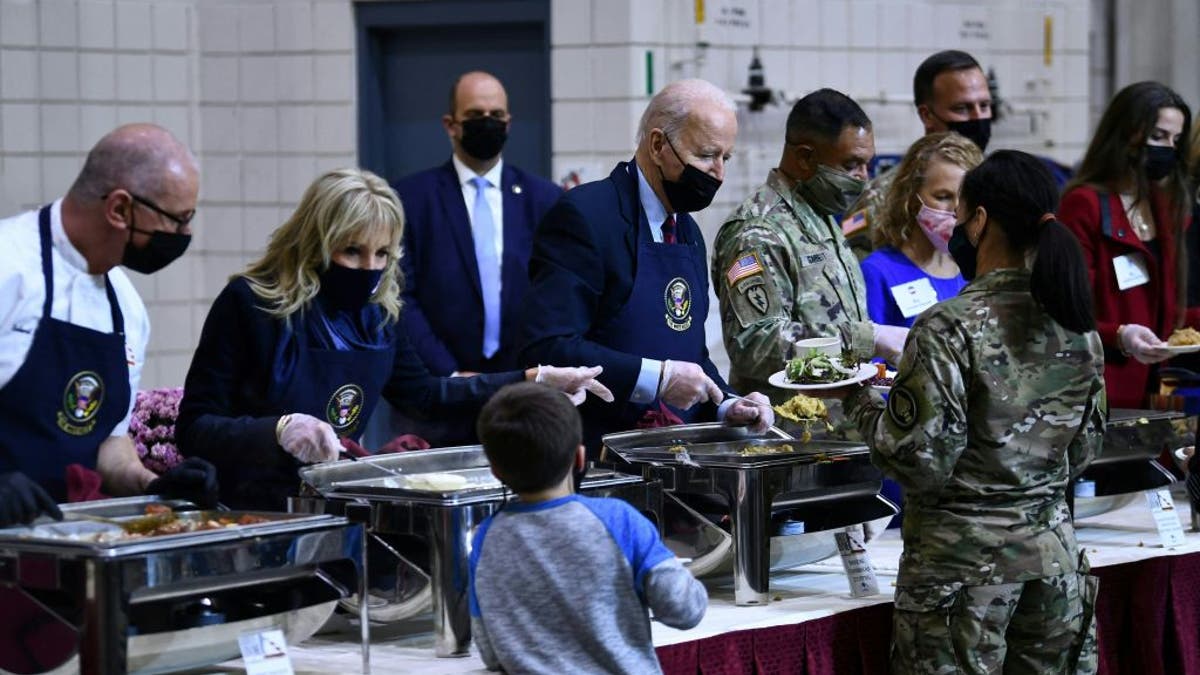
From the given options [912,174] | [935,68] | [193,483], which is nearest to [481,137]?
[935,68]

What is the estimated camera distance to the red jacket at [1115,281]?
4.45 meters

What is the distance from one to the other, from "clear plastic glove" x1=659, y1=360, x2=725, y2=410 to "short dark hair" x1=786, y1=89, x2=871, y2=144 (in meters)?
0.63

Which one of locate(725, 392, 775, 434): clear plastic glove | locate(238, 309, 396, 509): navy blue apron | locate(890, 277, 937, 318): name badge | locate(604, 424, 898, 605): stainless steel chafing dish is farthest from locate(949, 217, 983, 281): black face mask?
locate(238, 309, 396, 509): navy blue apron

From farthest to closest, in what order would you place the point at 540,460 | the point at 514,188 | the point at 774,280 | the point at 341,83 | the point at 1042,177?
1. the point at 341,83
2. the point at 514,188
3. the point at 774,280
4. the point at 1042,177
5. the point at 540,460

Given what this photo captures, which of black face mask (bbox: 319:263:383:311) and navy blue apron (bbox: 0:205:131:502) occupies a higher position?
black face mask (bbox: 319:263:383:311)

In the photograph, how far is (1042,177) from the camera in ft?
10.0

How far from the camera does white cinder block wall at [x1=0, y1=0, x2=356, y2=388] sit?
6.17 m

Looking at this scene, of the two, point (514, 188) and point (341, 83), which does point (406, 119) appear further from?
point (514, 188)

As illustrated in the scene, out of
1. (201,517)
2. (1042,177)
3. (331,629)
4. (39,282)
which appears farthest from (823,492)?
(39,282)

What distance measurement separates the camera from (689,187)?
353cm

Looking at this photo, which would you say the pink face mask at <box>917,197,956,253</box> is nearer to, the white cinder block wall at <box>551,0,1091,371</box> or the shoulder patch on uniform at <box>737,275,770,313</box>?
the shoulder patch on uniform at <box>737,275,770,313</box>

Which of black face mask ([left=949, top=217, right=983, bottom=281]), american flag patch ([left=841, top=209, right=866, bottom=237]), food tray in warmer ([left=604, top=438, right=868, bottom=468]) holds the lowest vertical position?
food tray in warmer ([left=604, top=438, right=868, bottom=468])

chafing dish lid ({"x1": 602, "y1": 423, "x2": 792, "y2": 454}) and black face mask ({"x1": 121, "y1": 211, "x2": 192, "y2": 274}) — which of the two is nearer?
black face mask ({"x1": 121, "y1": 211, "x2": 192, "y2": 274})

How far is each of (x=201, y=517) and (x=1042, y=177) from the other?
59.9 inches
